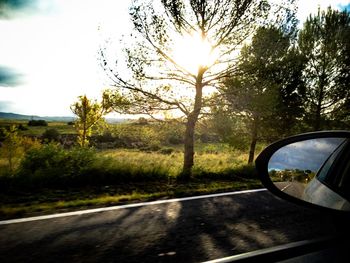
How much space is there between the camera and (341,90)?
17.8m

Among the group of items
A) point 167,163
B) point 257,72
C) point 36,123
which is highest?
point 257,72

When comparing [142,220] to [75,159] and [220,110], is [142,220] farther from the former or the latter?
[220,110]

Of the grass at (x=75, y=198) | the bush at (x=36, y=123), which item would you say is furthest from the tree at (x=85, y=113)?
the bush at (x=36, y=123)

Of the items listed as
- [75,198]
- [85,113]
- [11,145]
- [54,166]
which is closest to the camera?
[75,198]

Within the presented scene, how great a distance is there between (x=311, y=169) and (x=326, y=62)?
17.5 meters

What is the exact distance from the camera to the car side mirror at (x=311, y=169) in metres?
2.03

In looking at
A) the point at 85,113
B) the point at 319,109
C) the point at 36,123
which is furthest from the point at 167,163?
the point at 36,123

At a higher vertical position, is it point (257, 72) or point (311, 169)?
point (257, 72)

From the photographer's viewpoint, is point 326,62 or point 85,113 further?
point 85,113

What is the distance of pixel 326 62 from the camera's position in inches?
688

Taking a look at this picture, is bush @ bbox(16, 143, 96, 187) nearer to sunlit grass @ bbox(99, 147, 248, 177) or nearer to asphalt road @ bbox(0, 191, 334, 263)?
sunlit grass @ bbox(99, 147, 248, 177)

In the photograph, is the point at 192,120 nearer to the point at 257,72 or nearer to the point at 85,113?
the point at 257,72

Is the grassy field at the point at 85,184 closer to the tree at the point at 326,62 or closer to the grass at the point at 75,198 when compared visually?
the grass at the point at 75,198

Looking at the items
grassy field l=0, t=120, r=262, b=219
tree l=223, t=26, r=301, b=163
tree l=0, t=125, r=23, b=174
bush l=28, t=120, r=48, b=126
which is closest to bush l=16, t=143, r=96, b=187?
grassy field l=0, t=120, r=262, b=219
